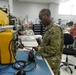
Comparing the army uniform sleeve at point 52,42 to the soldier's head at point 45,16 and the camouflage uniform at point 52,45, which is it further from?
the soldier's head at point 45,16

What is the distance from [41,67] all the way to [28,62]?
0.63 feet

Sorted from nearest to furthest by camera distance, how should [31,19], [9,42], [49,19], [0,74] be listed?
[0,74], [9,42], [49,19], [31,19]

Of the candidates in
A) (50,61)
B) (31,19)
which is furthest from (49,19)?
(31,19)

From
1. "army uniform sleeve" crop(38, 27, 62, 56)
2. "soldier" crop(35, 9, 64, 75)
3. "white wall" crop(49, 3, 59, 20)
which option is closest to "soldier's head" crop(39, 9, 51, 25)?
"soldier" crop(35, 9, 64, 75)

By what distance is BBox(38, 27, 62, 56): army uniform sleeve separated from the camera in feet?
4.81

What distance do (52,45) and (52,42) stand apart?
4 cm

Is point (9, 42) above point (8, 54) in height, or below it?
above

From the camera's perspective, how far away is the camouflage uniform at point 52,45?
4.82ft

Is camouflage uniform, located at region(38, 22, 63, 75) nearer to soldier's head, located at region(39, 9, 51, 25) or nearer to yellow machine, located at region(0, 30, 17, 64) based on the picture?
soldier's head, located at region(39, 9, 51, 25)

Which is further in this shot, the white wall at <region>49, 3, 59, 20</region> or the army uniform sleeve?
the white wall at <region>49, 3, 59, 20</region>

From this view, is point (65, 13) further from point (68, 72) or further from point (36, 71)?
point (36, 71)

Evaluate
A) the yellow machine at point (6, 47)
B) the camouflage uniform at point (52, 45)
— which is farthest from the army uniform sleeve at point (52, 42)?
the yellow machine at point (6, 47)

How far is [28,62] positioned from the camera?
4.60 feet

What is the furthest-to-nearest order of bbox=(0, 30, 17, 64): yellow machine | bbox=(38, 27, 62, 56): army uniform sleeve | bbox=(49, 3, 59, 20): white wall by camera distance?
bbox=(49, 3, 59, 20): white wall < bbox=(38, 27, 62, 56): army uniform sleeve < bbox=(0, 30, 17, 64): yellow machine
